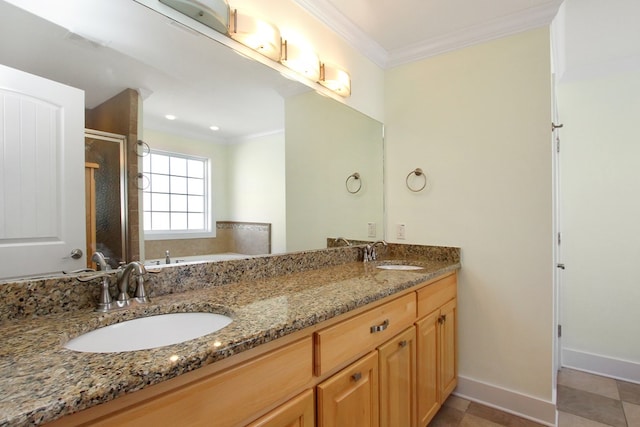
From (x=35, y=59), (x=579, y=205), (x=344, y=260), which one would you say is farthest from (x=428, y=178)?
(x=35, y=59)

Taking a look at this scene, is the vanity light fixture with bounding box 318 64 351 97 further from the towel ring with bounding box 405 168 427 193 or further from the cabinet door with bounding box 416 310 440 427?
the cabinet door with bounding box 416 310 440 427

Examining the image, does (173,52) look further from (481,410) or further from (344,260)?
(481,410)

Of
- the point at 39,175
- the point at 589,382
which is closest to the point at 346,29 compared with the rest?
the point at 39,175

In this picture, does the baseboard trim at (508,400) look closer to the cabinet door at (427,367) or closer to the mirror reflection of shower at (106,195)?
the cabinet door at (427,367)

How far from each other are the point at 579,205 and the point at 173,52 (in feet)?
9.31

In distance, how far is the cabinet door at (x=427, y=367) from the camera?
1.57 m

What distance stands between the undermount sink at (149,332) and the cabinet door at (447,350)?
52.8 inches

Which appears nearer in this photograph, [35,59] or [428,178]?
[35,59]

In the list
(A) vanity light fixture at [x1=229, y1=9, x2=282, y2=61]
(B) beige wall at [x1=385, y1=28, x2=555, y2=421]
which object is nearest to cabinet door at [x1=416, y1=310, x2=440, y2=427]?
(B) beige wall at [x1=385, y1=28, x2=555, y2=421]

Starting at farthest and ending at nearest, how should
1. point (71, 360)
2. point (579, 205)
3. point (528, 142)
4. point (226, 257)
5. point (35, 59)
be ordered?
point (579, 205) → point (528, 142) → point (226, 257) → point (35, 59) → point (71, 360)

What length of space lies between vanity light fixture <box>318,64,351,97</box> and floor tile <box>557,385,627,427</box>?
2326 mm

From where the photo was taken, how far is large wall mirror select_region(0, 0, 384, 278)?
3.28ft

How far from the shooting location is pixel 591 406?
6.48 feet

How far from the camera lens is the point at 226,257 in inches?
55.6
